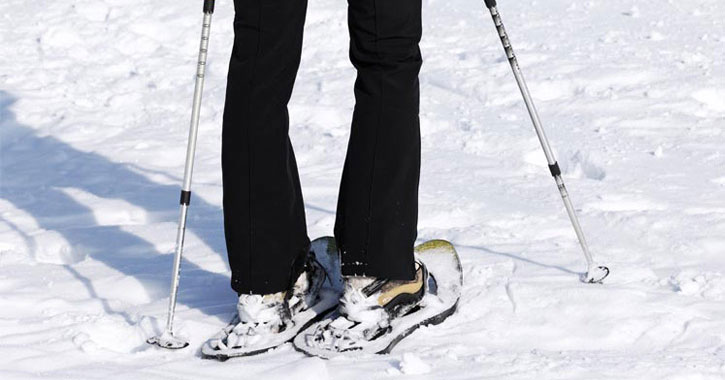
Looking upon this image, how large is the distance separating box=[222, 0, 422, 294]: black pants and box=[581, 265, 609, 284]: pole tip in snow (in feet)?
2.25

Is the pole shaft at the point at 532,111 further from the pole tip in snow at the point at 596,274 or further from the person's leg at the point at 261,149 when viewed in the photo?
the person's leg at the point at 261,149

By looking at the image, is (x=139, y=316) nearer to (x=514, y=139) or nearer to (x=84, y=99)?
(x=514, y=139)

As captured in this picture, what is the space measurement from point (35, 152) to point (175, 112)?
88 centimetres

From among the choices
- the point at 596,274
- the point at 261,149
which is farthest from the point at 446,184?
the point at 261,149

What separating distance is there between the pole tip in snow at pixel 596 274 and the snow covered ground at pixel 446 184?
0.26ft

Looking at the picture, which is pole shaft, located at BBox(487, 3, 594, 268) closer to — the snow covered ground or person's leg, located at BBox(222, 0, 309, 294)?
the snow covered ground

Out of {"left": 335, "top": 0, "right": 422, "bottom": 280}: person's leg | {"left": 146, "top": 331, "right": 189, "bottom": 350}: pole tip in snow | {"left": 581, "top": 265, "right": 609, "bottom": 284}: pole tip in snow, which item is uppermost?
{"left": 335, "top": 0, "right": 422, "bottom": 280}: person's leg

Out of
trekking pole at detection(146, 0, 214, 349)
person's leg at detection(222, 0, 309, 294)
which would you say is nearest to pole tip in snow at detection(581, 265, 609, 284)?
person's leg at detection(222, 0, 309, 294)

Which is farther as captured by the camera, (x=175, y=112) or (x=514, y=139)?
(x=175, y=112)

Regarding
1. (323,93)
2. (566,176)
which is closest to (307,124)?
(323,93)

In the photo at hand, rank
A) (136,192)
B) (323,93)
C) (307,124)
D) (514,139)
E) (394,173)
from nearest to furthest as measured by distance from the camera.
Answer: (394,173)
(136,192)
(514,139)
(307,124)
(323,93)

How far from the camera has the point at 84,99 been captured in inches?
240

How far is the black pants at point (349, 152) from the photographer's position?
2.69 m

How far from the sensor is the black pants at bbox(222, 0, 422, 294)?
8.82ft
